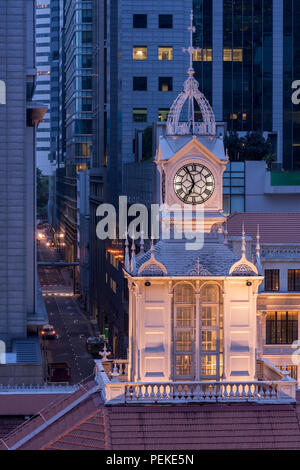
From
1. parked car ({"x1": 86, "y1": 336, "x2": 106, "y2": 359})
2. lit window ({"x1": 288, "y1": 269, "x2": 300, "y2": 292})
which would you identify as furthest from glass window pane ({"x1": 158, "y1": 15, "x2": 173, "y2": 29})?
lit window ({"x1": 288, "y1": 269, "x2": 300, "y2": 292})

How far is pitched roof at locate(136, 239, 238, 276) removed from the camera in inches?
1510

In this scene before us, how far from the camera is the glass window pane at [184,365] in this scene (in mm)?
38875

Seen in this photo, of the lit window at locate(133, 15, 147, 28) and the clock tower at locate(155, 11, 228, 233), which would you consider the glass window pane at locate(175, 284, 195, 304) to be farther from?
the lit window at locate(133, 15, 147, 28)

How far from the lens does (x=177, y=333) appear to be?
38.8 meters

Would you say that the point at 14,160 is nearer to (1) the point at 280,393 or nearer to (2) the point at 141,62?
(2) the point at 141,62

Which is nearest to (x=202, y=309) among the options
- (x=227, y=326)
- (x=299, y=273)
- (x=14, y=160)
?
(x=227, y=326)

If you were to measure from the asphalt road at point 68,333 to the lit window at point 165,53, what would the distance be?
32.9 metres

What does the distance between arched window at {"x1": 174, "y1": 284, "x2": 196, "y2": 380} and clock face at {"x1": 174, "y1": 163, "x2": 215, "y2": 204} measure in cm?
321

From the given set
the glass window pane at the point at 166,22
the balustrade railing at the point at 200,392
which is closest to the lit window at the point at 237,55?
the glass window pane at the point at 166,22

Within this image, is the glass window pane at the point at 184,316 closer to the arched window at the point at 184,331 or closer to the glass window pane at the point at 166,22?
the arched window at the point at 184,331

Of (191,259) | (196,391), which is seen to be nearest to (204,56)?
(191,259)

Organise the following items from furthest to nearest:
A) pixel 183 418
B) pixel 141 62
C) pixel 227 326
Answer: pixel 141 62 < pixel 227 326 < pixel 183 418

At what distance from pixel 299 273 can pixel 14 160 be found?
23940 mm

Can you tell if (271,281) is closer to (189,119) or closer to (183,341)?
(189,119)
